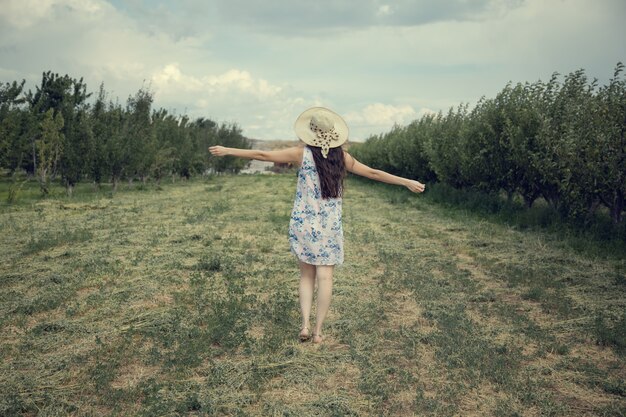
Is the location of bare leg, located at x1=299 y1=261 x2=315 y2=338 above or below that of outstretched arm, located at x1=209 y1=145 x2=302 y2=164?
below

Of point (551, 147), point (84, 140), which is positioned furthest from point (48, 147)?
point (551, 147)

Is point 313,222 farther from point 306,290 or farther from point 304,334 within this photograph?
point 304,334

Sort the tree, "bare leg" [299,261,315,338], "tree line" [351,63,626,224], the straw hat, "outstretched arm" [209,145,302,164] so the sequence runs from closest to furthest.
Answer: the straw hat → "outstretched arm" [209,145,302,164] → "bare leg" [299,261,315,338] → "tree line" [351,63,626,224] → the tree

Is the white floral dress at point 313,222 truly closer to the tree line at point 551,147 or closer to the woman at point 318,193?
the woman at point 318,193

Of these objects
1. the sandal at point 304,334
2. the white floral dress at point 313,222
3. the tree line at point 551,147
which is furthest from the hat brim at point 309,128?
the tree line at point 551,147

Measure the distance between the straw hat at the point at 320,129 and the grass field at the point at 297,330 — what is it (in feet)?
6.94

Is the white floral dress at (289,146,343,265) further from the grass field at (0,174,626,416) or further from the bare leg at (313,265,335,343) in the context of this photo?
the grass field at (0,174,626,416)

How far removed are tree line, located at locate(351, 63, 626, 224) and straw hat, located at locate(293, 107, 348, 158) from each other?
8.61m

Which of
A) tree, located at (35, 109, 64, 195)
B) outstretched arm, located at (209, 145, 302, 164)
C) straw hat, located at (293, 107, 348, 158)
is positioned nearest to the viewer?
straw hat, located at (293, 107, 348, 158)

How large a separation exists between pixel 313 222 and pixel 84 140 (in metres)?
21.7

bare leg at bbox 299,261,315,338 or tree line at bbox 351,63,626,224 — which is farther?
tree line at bbox 351,63,626,224

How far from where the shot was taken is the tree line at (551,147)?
12.6 m

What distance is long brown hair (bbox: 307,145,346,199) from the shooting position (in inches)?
238

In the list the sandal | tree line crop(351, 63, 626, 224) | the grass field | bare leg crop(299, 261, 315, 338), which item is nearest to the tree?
the grass field
